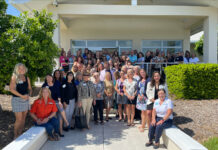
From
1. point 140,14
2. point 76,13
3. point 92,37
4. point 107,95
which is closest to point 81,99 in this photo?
point 107,95

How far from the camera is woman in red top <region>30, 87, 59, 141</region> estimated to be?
4336 millimetres

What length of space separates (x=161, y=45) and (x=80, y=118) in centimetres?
994

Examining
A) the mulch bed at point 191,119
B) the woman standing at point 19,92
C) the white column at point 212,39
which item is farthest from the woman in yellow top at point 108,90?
the white column at point 212,39

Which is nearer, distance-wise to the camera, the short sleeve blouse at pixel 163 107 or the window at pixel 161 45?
the short sleeve blouse at pixel 163 107

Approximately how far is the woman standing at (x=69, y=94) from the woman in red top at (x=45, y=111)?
0.42 meters

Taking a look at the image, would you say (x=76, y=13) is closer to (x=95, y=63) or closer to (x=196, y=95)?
(x=95, y=63)

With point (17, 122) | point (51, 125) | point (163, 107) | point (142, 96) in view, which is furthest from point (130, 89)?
point (17, 122)

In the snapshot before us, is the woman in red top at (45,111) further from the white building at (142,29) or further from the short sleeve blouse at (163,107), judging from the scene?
the white building at (142,29)

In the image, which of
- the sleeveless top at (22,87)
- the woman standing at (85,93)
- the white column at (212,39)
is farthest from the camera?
the white column at (212,39)

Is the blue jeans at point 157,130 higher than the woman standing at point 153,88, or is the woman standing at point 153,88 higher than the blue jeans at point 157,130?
the woman standing at point 153,88

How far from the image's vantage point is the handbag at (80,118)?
4.93 meters

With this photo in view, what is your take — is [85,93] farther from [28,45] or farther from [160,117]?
[160,117]

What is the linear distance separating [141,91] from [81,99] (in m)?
1.65

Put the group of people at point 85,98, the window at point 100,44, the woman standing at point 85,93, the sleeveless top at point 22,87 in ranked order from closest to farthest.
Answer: the group of people at point 85,98 < the sleeveless top at point 22,87 < the woman standing at point 85,93 < the window at point 100,44
